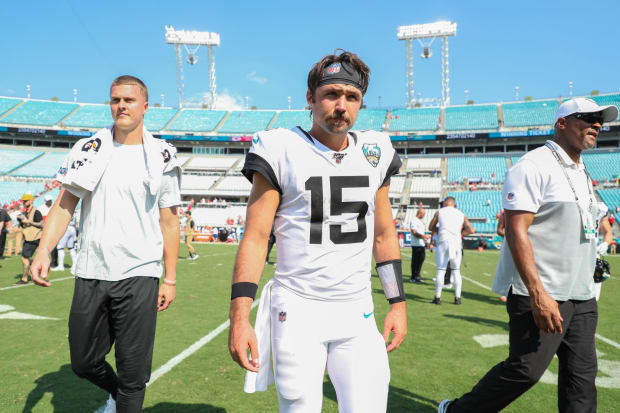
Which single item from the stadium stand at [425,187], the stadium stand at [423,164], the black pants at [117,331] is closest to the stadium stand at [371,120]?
the stadium stand at [423,164]

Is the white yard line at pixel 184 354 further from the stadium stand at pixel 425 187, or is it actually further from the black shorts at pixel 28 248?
the stadium stand at pixel 425 187

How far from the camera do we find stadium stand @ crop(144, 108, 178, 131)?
54406 millimetres

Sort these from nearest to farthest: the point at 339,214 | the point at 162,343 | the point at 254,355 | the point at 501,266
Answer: the point at 254,355 → the point at 339,214 → the point at 501,266 → the point at 162,343

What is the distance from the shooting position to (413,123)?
5203cm

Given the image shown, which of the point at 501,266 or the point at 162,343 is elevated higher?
the point at 501,266

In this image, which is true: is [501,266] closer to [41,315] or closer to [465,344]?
[465,344]

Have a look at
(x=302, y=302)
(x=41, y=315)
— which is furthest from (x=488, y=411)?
(x=41, y=315)

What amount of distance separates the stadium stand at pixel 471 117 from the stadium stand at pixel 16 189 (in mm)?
42774

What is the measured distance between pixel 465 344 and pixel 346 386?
4318 millimetres

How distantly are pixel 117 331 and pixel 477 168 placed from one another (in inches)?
1807

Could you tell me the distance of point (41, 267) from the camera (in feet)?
8.78

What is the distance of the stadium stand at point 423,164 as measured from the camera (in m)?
46.0

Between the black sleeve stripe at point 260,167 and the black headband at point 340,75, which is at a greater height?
the black headband at point 340,75

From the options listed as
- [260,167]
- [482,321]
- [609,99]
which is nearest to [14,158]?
[482,321]
